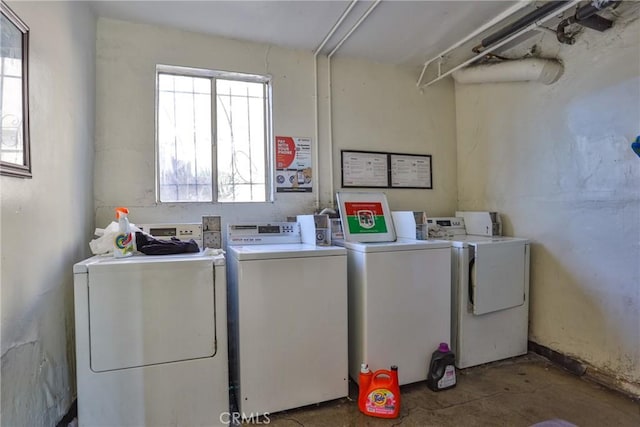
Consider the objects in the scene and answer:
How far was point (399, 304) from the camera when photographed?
205 cm

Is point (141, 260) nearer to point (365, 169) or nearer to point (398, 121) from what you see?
point (365, 169)

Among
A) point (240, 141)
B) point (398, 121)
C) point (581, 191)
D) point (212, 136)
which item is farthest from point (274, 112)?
point (581, 191)

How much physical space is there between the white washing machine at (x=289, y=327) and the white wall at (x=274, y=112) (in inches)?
35.9

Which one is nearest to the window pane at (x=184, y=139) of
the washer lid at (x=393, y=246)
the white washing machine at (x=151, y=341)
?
the white washing machine at (x=151, y=341)

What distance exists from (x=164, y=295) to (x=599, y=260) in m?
2.63

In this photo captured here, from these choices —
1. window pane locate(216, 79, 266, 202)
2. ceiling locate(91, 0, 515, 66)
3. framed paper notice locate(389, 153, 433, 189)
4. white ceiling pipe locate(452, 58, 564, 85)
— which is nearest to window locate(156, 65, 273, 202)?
window pane locate(216, 79, 266, 202)

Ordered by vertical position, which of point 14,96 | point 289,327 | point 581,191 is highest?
point 14,96

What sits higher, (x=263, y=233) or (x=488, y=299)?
(x=263, y=233)

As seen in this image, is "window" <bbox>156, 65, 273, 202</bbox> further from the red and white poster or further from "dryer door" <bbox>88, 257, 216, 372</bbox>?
"dryer door" <bbox>88, 257, 216, 372</bbox>

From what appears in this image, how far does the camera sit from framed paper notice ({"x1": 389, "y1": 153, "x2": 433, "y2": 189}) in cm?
309

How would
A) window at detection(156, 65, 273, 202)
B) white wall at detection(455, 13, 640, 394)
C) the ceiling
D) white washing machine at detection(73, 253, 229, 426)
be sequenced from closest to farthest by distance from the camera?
white washing machine at detection(73, 253, 229, 426) → white wall at detection(455, 13, 640, 394) → the ceiling → window at detection(156, 65, 273, 202)

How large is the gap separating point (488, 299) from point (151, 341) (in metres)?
2.11

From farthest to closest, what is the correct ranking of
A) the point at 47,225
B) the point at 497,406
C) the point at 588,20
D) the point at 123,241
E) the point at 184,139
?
the point at 184,139 → the point at 588,20 → the point at 497,406 → the point at 123,241 → the point at 47,225

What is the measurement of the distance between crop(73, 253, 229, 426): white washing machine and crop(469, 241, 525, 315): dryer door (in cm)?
167
